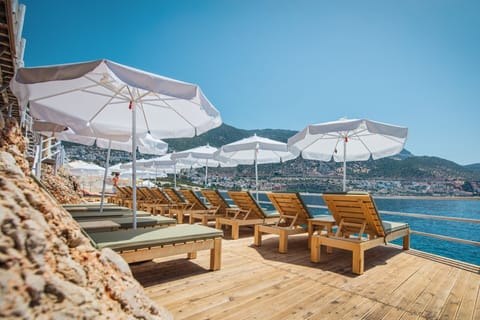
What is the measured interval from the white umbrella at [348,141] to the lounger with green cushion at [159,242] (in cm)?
314

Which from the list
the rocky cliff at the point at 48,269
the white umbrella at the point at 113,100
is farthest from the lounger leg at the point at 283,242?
the rocky cliff at the point at 48,269

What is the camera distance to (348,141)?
23.5 ft

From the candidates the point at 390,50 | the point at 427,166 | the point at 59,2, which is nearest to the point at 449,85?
the point at 390,50

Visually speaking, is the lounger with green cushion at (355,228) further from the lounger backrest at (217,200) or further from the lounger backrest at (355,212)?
the lounger backrest at (217,200)

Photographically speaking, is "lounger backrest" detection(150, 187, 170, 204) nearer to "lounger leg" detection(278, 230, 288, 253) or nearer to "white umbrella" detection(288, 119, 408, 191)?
"white umbrella" detection(288, 119, 408, 191)

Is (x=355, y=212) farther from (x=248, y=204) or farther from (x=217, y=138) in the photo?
(x=217, y=138)

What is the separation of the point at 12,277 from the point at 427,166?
3660 cm

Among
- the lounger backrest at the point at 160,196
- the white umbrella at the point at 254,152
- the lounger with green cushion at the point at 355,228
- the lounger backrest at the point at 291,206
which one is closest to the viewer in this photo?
the lounger with green cushion at the point at 355,228

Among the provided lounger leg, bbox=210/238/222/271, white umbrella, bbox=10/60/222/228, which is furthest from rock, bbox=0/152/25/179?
lounger leg, bbox=210/238/222/271

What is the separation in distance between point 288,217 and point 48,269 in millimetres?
4354

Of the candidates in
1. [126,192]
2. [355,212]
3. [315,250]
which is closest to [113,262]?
[315,250]

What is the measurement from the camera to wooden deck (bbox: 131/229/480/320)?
2.30 meters

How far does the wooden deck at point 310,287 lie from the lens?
2299mm

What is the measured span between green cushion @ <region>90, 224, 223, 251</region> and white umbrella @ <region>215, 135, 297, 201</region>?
3.84 metres
